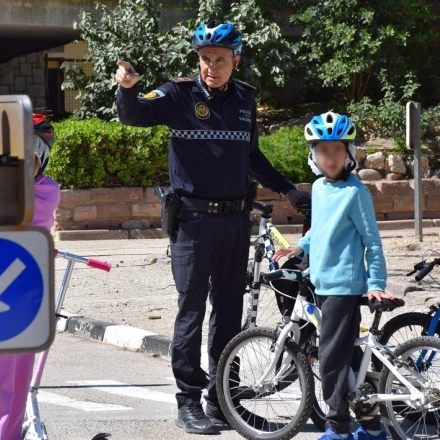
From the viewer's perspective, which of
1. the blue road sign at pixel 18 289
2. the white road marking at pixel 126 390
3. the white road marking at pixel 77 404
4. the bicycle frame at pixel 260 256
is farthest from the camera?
the white road marking at pixel 126 390

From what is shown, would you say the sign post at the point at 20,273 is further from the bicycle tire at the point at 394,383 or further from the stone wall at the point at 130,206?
the stone wall at the point at 130,206

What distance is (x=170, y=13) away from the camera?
19016mm

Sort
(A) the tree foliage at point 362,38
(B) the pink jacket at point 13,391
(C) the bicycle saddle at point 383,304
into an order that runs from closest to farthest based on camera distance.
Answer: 1. (B) the pink jacket at point 13,391
2. (C) the bicycle saddle at point 383,304
3. (A) the tree foliage at point 362,38

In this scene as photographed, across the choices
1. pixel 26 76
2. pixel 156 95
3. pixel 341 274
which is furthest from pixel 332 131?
pixel 26 76

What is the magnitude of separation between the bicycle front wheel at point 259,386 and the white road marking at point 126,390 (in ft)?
3.16

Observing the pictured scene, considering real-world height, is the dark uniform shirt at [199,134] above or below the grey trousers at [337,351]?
above

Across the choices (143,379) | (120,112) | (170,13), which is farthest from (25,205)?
(170,13)

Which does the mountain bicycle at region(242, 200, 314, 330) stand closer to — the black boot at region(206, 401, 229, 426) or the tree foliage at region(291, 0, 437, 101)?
the black boot at region(206, 401, 229, 426)

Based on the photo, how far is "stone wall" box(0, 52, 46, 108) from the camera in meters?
23.2

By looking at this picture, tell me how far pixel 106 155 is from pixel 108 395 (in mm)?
8304

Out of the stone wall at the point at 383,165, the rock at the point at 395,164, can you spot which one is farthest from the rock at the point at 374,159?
the rock at the point at 395,164

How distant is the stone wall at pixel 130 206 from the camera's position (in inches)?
589

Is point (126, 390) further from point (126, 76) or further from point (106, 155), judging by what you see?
point (106, 155)

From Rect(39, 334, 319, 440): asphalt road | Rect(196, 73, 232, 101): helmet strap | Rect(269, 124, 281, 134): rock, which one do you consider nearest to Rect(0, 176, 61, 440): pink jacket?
Rect(39, 334, 319, 440): asphalt road
